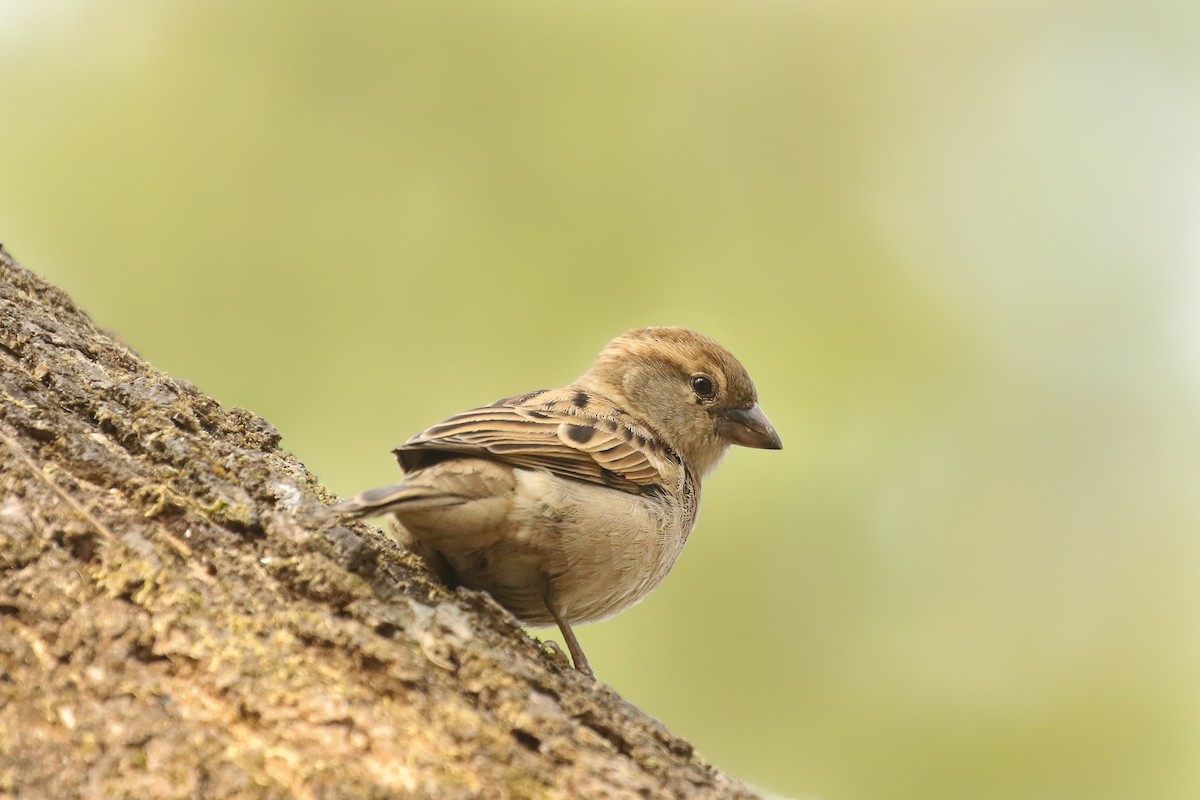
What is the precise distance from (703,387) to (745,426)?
27 centimetres

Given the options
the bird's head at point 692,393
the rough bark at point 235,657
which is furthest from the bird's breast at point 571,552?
the bird's head at point 692,393

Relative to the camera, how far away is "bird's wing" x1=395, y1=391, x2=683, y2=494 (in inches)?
146

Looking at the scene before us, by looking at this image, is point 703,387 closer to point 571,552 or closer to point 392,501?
point 571,552

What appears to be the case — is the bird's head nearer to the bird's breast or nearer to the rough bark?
the bird's breast

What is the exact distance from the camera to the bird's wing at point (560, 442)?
3.70m

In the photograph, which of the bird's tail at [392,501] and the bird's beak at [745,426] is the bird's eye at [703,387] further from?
the bird's tail at [392,501]

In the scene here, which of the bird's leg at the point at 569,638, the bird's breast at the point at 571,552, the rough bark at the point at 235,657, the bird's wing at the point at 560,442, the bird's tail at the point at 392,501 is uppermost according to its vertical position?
the bird's wing at the point at 560,442

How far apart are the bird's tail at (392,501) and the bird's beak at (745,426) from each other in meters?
2.02

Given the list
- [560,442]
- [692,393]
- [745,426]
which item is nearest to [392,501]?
[560,442]

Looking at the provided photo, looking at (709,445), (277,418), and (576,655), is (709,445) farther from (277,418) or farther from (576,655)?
(277,418)

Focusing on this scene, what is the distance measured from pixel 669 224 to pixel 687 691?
310cm

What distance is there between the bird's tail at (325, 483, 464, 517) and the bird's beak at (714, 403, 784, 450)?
2020 mm

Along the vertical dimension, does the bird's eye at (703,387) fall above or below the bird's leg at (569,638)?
above

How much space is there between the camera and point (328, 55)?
7.79m
